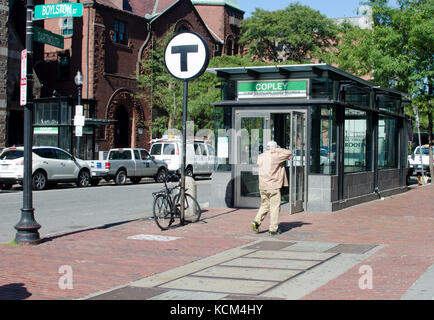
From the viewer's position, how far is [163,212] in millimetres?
11547

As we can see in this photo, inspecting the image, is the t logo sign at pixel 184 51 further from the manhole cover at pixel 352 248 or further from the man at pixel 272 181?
the manhole cover at pixel 352 248

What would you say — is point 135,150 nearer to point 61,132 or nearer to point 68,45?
point 61,132

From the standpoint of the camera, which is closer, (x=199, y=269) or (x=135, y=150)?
(x=199, y=269)

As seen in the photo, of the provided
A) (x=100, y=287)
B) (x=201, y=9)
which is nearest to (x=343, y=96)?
(x=100, y=287)

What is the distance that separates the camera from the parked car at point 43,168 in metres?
22.0

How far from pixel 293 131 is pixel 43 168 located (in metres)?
12.2

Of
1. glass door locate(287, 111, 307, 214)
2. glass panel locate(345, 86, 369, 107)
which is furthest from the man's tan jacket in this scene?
glass panel locate(345, 86, 369, 107)

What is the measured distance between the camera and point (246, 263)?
796cm

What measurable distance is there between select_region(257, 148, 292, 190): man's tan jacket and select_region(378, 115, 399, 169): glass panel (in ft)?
31.5

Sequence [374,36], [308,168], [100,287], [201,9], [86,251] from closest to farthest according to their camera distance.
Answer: [100,287], [86,251], [308,168], [374,36], [201,9]

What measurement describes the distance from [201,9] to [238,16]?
12.6 ft

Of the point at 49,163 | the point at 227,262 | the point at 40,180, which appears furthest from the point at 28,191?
the point at 49,163

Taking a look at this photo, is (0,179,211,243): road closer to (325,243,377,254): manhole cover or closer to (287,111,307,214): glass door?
(287,111,307,214): glass door

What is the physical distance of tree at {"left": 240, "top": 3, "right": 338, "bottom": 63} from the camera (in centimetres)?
5150
